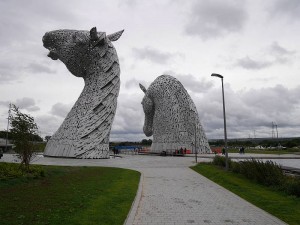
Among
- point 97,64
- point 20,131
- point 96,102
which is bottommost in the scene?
point 20,131

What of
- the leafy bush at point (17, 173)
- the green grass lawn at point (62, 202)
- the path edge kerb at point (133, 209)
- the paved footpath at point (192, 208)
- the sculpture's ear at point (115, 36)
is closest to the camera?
the green grass lawn at point (62, 202)

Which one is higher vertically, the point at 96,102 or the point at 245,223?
the point at 96,102

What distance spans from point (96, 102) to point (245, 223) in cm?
2796

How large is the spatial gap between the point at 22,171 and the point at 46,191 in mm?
4564

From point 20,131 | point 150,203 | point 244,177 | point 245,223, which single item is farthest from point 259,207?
point 20,131

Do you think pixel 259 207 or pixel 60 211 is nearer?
pixel 60 211

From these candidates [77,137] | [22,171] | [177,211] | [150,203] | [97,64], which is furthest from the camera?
[97,64]

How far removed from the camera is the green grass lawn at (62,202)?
6844 millimetres

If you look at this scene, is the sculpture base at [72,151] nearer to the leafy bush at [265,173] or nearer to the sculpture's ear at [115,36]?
the sculpture's ear at [115,36]

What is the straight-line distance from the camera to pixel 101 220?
22.6 feet

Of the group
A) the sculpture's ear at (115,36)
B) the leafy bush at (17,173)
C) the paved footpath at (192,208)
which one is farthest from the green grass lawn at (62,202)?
the sculpture's ear at (115,36)

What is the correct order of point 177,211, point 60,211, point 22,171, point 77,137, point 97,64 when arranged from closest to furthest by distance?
point 60,211
point 177,211
point 22,171
point 77,137
point 97,64

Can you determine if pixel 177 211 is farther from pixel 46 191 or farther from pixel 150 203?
pixel 46 191

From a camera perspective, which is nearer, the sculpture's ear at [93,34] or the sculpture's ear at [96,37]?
the sculpture's ear at [93,34]
